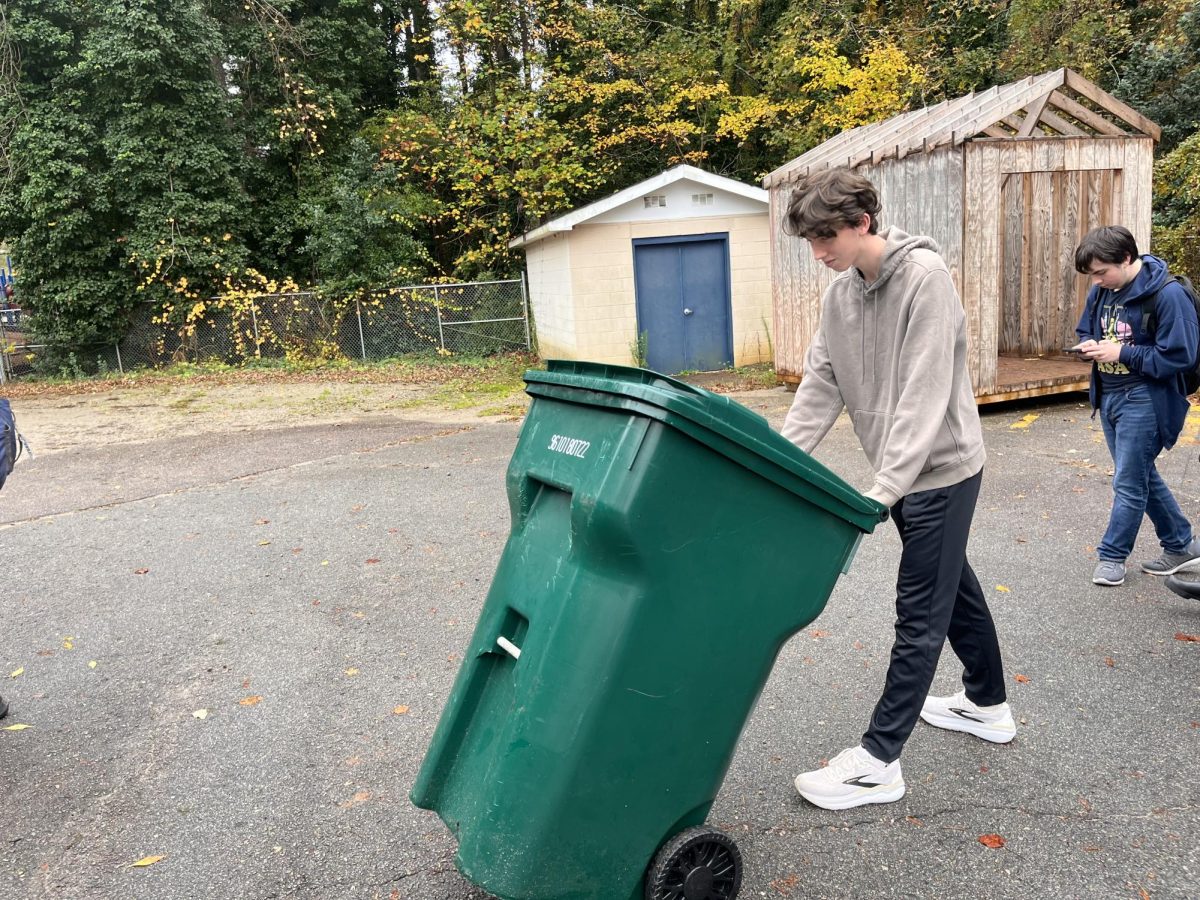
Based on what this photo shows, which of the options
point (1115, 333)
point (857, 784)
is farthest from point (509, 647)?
point (1115, 333)

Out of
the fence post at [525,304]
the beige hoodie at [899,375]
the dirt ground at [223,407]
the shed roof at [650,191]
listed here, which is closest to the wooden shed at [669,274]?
the shed roof at [650,191]

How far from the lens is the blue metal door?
1466cm

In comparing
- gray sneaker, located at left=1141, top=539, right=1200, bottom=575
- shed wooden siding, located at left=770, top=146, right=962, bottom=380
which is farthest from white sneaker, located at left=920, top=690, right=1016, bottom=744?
shed wooden siding, located at left=770, top=146, right=962, bottom=380

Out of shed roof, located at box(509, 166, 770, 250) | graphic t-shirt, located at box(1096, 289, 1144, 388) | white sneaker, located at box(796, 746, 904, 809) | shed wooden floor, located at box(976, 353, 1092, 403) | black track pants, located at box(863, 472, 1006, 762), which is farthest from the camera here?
shed roof, located at box(509, 166, 770, 250)

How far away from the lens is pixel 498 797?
1990 mm

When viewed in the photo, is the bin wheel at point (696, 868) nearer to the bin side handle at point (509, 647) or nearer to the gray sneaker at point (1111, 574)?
the bin side handle at point (509, 647)

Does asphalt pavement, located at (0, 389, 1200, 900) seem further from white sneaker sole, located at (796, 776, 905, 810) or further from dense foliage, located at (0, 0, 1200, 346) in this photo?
dense foliage, located at (0, 0, 1200, 346)

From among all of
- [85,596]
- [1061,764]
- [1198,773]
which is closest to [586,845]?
[1061,764]

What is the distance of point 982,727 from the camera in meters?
3.14

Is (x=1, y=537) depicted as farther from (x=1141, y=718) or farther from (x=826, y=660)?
(x=1141, y=718)

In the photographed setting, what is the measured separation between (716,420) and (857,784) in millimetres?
1470

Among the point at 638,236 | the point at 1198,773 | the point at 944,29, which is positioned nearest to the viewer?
the point at 1198,773

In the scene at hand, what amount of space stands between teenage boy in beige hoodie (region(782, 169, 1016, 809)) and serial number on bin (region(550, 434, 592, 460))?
2.68ft

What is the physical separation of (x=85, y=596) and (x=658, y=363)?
35.2 feet
